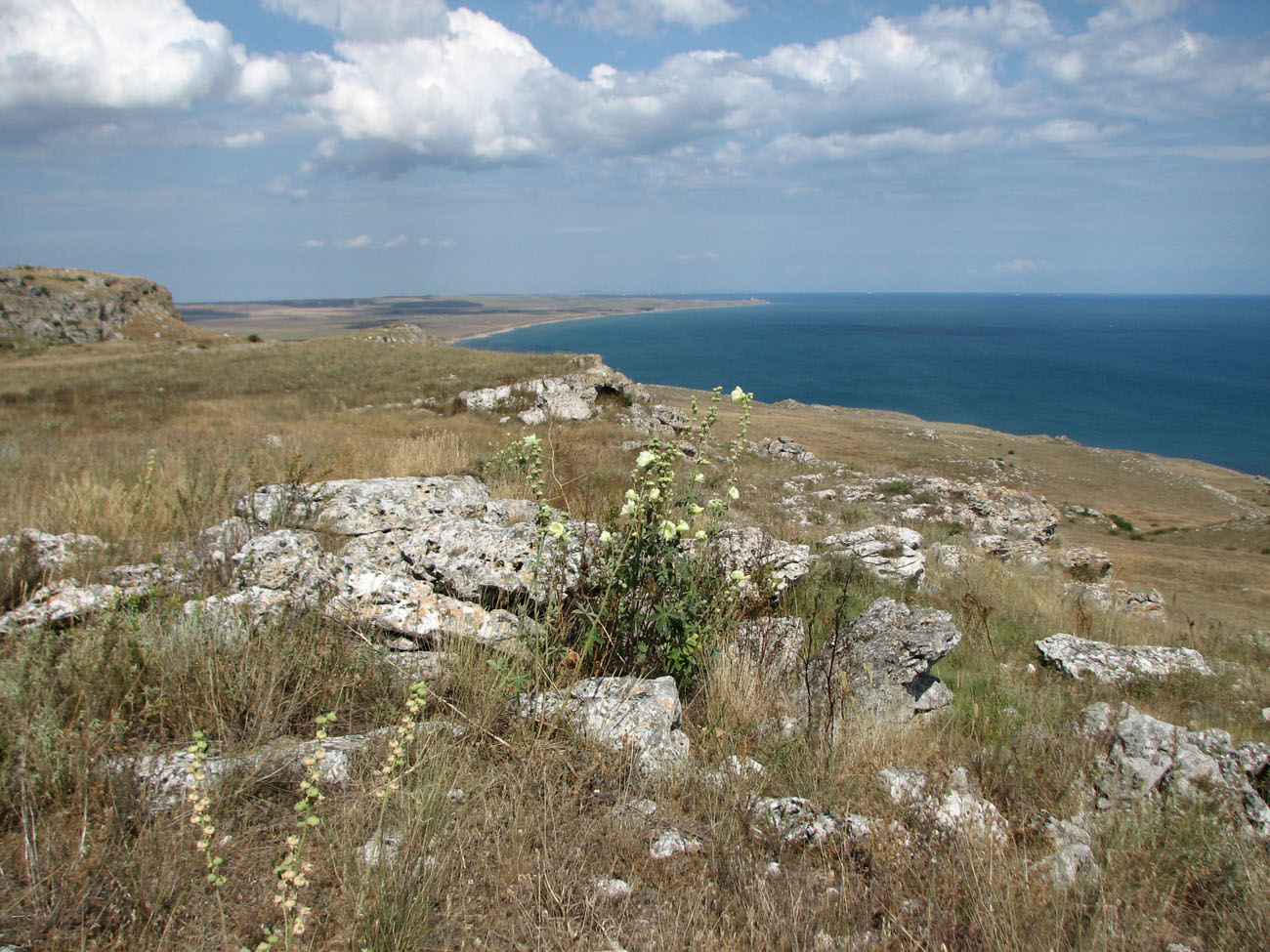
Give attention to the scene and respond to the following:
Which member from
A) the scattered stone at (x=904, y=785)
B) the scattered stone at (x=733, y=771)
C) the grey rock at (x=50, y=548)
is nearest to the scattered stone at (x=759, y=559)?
the scattered stone at (x=733, y=771)

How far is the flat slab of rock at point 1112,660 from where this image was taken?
197 inches

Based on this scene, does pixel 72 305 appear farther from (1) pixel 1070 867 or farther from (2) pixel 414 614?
(1) pixel 1070 867

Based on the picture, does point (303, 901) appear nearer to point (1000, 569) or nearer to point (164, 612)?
point (164, 612)

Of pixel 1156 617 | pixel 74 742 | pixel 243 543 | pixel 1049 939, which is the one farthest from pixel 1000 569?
pixel 74 742

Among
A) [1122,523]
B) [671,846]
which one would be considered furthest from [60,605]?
[1122,523]

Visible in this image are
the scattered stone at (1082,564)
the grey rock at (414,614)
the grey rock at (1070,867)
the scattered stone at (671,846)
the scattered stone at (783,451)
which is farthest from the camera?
the scattered stone at (783,451)

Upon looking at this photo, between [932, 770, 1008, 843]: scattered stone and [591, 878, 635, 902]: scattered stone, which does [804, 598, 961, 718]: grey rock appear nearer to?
[932, 770, 1008, 843]: scattered stone

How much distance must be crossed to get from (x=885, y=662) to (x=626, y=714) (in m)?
1.79

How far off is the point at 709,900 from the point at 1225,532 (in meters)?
29.6

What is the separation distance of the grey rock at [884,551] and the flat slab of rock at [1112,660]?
1518 mm

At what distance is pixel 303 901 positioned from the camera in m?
2.16

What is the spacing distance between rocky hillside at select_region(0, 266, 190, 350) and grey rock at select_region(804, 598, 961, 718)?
52281mm

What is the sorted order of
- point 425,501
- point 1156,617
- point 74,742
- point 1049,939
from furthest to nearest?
point 1156,617 → point 425,501 → point 74,742 → point 1049,939

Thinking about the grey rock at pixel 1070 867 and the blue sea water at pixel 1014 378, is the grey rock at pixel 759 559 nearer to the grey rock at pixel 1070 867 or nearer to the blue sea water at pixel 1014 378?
the grey rock at pixel 1070 867
